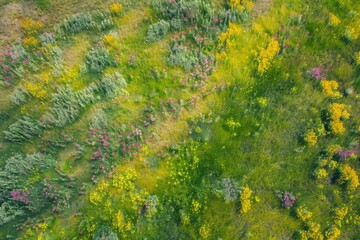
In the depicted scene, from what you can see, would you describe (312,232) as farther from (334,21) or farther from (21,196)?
(21,196)

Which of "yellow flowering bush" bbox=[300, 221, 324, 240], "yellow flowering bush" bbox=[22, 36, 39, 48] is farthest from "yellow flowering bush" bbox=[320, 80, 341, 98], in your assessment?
"yellow flowering bush" bbox=[22, 36, 39, 48]

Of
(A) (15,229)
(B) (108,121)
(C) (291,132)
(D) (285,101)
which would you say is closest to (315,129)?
(C) (291,132)

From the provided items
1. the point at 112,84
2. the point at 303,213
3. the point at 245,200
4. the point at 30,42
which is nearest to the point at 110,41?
the point at 112,84

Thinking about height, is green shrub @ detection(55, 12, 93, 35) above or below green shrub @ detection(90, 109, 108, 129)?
above

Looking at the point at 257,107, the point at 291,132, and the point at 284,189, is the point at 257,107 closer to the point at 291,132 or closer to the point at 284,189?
the point at 291,132

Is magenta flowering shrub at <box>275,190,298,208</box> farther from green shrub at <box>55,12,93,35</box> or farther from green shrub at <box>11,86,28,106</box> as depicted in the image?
green shrub at <box>11,86,28,106</box>

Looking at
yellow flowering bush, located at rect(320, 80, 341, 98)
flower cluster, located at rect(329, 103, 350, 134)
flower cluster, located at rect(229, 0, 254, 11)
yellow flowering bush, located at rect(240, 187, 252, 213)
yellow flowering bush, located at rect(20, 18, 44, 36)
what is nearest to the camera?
yellow flowering bush, located at rect(240, 187, 252, 213)

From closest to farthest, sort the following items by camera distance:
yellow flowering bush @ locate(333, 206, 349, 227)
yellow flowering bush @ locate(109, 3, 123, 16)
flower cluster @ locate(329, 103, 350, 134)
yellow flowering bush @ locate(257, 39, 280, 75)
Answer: yellow flowering bush @ locate(333, 206, 349, 227)
flower cluster @ locate(329, 103, 350, 134)
yellow flowering bush @ locate(257, 39, 280, 75)
yellow flowering bush @ locate(109, 3, 123, 16)
